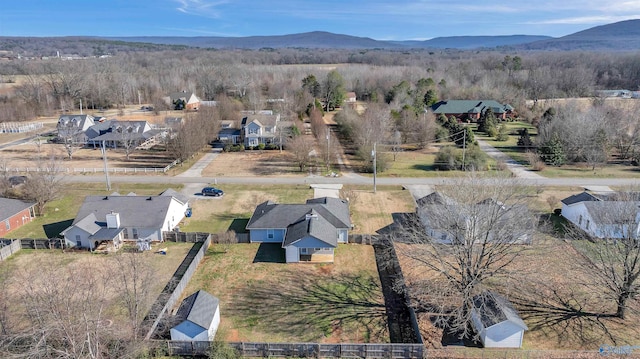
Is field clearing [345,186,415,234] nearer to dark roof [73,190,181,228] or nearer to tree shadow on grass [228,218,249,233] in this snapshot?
tree shadow on grass [228,218,249,233]

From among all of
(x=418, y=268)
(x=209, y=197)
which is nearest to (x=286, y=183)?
(x=209, y=197)

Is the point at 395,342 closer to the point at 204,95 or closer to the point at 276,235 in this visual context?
the point at 276,235

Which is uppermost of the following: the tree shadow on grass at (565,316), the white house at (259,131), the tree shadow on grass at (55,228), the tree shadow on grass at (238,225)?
the white house at (259,131)

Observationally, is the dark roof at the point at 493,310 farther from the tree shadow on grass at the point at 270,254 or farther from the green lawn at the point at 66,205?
the green lawn at the point at 66,205

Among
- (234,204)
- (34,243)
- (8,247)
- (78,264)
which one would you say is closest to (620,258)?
(234,204)

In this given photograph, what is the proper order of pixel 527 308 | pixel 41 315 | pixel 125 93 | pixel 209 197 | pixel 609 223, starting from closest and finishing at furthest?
pixel 41 315 → pixel 527 308 → pixel 609 223 → pixel 209 197 → pixel 125 93

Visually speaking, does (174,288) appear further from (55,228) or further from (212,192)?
(212,192)

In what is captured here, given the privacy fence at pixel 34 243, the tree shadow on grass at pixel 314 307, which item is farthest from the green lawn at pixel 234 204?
the tree shadow on grass at pixel 314 307
